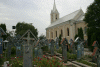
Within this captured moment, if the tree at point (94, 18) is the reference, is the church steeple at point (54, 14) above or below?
above

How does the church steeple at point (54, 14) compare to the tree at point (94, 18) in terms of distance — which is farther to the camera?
the church steeple at point (54, 14)

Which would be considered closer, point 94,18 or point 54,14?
point 94,18

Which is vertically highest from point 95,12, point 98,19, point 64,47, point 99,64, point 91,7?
point 91,7

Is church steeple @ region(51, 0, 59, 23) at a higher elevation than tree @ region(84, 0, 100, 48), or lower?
higher

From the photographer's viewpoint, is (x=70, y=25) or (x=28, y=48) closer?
(x=28, y=48)

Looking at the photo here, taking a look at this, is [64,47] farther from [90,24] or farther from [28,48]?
[90,24]

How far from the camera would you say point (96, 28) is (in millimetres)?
13578

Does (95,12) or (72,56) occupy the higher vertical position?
(95,12)

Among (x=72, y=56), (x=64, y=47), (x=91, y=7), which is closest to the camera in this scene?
(x=64, y=47)

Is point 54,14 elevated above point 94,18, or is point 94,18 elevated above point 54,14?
point 54,14

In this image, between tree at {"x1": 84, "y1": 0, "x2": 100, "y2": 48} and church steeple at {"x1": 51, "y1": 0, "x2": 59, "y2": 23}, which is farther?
church steeple at {"x1": 51, "y1": 0, "x2": 59, "y2": 23}

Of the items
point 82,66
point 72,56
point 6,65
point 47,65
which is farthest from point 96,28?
point 6,65

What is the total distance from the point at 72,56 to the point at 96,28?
27.3 feet

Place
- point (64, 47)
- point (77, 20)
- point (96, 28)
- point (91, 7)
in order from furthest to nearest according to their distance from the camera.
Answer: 1. point (77, 20)
2. point (91, 7)
3. point (96, 28)
4. point (64, 47)
